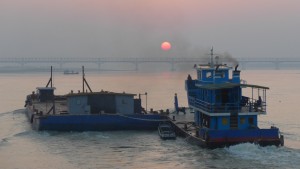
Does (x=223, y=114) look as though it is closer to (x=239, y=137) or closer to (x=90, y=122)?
(x=239, y=137)

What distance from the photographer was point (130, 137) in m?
42.1

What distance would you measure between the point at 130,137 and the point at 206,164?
37.3ft

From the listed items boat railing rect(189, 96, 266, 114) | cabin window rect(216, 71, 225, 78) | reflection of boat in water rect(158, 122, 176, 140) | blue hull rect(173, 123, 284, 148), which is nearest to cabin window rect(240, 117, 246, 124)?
boat railing rect(189, 96, 266, 114)

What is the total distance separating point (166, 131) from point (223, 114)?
7.31 meters

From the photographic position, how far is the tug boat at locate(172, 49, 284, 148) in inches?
1335

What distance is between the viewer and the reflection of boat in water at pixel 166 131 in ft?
132

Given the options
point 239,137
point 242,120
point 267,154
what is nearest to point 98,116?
point 242,120

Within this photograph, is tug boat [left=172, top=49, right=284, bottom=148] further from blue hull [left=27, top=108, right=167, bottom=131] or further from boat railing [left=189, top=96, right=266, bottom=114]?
blue hull [left=27, top=108, right=167, bottom=131]

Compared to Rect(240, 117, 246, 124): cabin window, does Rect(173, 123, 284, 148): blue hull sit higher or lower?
lower

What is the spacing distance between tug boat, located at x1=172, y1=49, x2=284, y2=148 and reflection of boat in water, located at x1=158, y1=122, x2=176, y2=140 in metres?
0.74

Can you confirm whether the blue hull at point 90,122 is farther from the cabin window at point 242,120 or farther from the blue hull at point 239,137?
the blue hull at point 239,137

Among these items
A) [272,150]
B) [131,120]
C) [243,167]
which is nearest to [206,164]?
[243,167]

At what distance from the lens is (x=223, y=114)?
3475cm

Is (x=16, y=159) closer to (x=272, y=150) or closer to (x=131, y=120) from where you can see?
(x=131, y=120)
